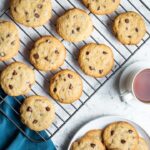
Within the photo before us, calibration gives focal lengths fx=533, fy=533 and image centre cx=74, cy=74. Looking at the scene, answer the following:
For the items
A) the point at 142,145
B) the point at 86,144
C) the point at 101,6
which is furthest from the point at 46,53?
the point at 142,145

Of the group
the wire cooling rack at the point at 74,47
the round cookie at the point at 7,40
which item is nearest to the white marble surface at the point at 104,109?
the wire cooling rack at the point at 74,47

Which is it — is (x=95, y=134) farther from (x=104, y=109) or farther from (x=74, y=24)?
(x=74, y=24)

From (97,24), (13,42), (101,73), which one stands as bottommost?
(101,73)

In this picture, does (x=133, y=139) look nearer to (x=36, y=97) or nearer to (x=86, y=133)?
(x=86, y=133)

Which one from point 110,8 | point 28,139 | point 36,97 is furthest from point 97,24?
point 28,139

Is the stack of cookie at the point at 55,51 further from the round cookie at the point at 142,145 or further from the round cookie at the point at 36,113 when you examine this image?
the round cookie at the point at 142,145

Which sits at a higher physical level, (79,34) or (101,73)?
(79,34)
